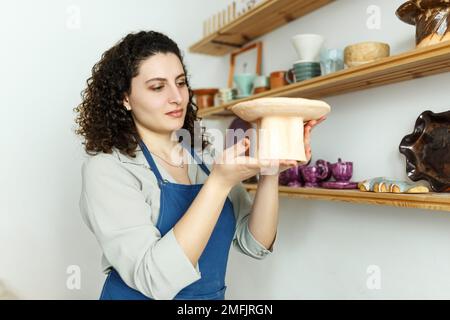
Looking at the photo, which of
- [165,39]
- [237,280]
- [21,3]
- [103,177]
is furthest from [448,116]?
[21,3]

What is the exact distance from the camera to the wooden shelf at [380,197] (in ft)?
3.07

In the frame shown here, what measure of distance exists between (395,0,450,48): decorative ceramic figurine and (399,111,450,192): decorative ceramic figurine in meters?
0.22

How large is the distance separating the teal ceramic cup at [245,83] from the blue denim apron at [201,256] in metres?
0.74

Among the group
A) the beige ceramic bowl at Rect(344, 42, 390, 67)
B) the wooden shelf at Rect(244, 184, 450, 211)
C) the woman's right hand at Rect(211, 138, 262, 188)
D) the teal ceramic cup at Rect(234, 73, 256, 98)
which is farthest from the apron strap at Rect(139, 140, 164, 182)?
the teal ceramic cup at Rect(234, 73, 256, 98)

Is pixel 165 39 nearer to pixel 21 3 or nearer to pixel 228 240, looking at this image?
pixel 228 240

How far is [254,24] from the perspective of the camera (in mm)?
1794

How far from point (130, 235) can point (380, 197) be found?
0.65 metres

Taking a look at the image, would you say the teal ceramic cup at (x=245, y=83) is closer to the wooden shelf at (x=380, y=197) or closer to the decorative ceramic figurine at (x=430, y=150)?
the wooden shelf at (x=380, y=197)

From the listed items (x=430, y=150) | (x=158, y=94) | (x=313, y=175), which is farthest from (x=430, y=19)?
(x=158, y=94)

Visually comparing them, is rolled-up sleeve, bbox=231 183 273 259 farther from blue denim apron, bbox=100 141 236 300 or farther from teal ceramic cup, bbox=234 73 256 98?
teal ceramic cup, bbox=234 73 256 98

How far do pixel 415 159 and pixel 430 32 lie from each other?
352 mm

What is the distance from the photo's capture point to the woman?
839 millimetres

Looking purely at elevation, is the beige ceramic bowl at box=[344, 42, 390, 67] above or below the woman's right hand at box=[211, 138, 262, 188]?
above
